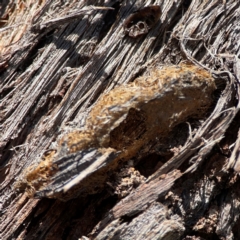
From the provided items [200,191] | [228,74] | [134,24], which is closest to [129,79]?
[134,24]

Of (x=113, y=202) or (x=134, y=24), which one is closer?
(x=113, y=202)

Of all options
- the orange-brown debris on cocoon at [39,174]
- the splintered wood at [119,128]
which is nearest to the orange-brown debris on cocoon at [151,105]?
the splintered wood at [119,128]

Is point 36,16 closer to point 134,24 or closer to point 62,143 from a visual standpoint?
point 134,24

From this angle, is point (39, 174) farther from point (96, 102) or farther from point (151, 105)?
point (151, 105)

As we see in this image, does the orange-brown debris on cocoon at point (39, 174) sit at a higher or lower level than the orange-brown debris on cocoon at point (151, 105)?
lower

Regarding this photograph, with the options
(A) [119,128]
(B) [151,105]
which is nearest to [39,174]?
(A) [119,128]

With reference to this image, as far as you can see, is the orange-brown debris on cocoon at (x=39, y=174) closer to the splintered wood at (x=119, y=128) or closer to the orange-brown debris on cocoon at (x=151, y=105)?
the splintered wood at (x=119, y=128)
